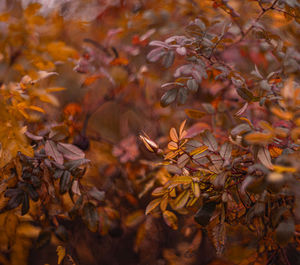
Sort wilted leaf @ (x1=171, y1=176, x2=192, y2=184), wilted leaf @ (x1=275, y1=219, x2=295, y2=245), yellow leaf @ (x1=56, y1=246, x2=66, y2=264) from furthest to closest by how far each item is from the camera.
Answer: yellow leaf @ (x1=56, y1=246, x2=66, y2=264), wilted leaf @ (x1=171, y1=176, x2=192, y2=184), wilted leaf @ (x1=275, y1=219, x2=295, y2=245)

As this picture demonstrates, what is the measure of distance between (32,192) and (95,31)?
1051 mm

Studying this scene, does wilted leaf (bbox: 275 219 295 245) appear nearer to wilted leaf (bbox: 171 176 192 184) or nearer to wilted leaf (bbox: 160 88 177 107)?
wilted leaf (bbox: 171 176 192 184)

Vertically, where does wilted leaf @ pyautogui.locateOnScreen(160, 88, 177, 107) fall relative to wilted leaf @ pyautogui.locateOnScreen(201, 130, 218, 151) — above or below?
above

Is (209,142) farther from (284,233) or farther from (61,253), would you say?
(61,253)

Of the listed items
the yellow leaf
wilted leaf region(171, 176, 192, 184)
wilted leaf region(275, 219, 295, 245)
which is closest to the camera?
wilted leaf region(275, 219, 295, 245)

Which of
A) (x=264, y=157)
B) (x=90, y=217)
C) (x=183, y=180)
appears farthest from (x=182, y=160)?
(x=90, y=217)

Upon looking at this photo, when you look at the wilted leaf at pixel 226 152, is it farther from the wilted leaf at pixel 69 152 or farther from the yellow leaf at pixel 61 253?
the yellow leaf at pixel 61 253

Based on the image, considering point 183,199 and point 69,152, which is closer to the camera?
point 183,199

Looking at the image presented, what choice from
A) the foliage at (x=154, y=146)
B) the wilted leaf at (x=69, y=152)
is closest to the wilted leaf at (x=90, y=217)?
the foliage at (x=154, y=146)

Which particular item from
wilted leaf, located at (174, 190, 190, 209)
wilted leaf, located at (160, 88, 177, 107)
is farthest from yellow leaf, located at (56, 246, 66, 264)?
wilted leaf, located at (160, 88, 177, 107)

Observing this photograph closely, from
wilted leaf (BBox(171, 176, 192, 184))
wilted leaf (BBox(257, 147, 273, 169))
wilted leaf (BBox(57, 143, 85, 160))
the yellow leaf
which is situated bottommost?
the yellow leaf

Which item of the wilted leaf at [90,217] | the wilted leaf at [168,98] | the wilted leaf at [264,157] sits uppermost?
the wilted leaf at [168,98]

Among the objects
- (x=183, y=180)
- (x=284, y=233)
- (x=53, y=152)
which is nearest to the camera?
(x=284, y=233)

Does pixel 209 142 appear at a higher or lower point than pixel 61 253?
higher
